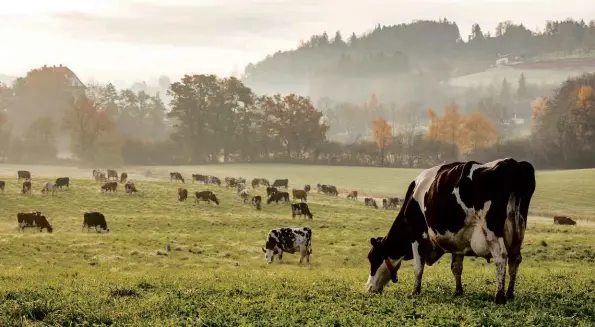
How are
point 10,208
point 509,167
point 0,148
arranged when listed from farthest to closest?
point 0,148, point 10,208, point 509,167

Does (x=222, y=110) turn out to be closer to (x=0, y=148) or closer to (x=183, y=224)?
(x=0, y=148)

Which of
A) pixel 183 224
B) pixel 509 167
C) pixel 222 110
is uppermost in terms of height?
pixel 222 110

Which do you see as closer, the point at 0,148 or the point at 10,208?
the point at 10,208

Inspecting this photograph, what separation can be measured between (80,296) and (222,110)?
10433 cm

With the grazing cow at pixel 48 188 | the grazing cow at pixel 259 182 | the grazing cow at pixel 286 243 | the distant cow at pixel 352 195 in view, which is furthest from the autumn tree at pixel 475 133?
the grazing cow at pixel 286 243

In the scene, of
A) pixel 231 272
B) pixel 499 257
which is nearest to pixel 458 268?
pixel 499 257

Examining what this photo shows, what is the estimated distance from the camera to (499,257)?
34.7ft

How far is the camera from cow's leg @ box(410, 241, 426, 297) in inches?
486

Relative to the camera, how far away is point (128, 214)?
132 ft

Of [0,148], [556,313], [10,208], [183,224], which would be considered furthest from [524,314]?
[0,148]

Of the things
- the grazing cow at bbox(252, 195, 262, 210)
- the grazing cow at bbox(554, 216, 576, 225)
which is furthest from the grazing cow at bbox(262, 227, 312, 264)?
the grazing cow at bbox(554, 216, 576, 225)

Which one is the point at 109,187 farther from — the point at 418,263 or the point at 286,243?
the point at 418,263

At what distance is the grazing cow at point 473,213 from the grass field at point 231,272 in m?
0.90

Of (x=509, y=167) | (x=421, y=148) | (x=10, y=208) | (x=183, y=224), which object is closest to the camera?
(x=509, y=167)
